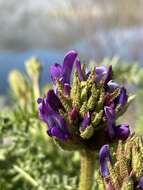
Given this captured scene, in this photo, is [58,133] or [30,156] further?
[30,156]

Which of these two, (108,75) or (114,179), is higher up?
(108,75)

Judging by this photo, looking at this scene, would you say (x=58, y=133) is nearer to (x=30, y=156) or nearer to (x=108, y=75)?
(x=108, y=75)

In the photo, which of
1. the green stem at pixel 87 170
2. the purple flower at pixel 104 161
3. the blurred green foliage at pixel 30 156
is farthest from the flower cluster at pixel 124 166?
the blurred green foliage at pixel 30 156

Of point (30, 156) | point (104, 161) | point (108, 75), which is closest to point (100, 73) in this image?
point (108, 75)

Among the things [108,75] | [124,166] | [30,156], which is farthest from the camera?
[30,156]

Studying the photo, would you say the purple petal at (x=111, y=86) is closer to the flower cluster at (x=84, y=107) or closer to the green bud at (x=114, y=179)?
the flower cluster at (x=84, y=107)

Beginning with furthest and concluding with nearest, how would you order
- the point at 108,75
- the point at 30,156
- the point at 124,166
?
the point at 30,156, the point at 108,75, the point at 124,166
